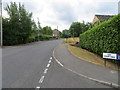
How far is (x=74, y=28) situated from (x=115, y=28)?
74947 millimetres

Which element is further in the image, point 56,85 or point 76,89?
point 56,85

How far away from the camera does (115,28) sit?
6551 millimetres

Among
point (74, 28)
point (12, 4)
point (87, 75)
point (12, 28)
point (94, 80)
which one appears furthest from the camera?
point (74, 28)

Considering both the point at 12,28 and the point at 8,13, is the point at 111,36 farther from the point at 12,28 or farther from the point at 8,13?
the point at 8,13

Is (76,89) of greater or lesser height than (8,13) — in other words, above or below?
below

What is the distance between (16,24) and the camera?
27.0 metres

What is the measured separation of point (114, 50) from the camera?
261 inches

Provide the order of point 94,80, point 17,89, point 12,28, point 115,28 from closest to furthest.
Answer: point 17,89 < point 94,80 < point 115,28 < point 12,28

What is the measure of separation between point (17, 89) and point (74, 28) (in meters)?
78.8

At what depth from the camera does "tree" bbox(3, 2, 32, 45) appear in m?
25.3

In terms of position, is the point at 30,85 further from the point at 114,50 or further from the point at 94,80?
the point at 114,50

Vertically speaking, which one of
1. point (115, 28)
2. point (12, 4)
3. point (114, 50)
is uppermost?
point (12, 4)

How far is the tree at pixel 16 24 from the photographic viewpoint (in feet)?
82.9

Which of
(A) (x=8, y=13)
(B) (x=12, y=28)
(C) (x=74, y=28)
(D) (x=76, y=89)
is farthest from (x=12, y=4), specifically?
(C) (x=74, y=28)
